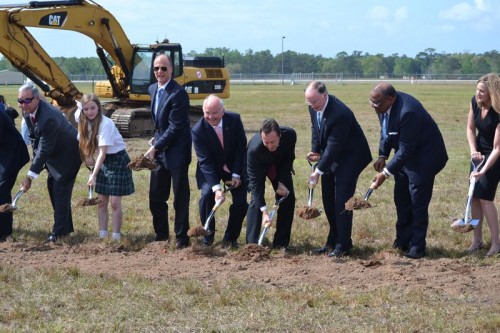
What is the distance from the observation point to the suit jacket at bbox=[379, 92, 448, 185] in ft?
29.2

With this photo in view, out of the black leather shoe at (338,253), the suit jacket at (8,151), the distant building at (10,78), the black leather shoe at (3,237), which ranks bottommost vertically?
the distant building at (10,78)

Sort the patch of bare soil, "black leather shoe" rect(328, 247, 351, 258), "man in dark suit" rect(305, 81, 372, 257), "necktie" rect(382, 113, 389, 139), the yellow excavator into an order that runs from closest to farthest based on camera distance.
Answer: the patch of bare soil, "man in dark suit" rect(305, 81, 372, 257), "necktie" rect(382, 113, 389, 139), "black leather shoe" rect(328, 247, 351, 258), the yellow excavator

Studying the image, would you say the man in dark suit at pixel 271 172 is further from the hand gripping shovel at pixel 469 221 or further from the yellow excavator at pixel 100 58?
the yellow excavator at pixel 100 58

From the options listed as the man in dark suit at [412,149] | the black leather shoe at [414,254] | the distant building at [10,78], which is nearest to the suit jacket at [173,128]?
the man in dark suit at [412,149]

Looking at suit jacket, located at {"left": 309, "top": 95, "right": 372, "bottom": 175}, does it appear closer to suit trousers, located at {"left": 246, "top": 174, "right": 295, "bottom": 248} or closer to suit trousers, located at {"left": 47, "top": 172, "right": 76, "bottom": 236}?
suit trousers, located at {"left": 246, "top": 174, "right": 295, "bottom": 248}

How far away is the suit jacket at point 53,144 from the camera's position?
1007 cm

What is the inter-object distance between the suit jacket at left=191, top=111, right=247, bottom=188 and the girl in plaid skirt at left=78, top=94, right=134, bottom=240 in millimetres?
1021

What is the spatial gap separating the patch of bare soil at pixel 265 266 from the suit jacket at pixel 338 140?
101 centimetres

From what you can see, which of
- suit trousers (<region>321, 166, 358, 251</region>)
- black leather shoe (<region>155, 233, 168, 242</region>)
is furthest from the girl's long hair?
suit trousers (<region>321, 166, 358, 251</region>)

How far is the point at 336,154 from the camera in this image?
9047 millimetres

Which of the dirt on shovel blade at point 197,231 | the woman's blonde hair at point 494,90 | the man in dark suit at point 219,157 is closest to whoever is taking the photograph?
the woman's blonde hair at point 494,90

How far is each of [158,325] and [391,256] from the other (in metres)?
3.32

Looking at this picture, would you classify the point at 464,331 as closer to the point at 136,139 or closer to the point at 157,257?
the point at 157,257

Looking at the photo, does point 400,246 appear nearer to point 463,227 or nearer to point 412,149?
point 463,227
